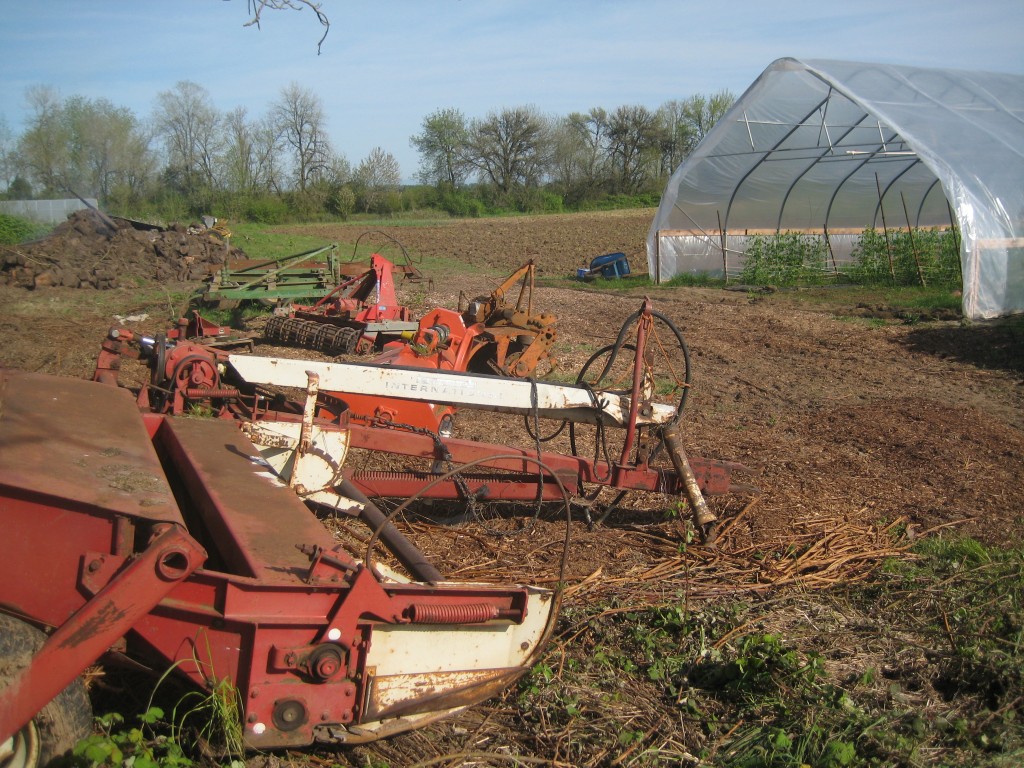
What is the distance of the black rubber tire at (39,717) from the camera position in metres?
2.52

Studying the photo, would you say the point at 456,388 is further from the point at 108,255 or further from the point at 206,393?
the point at 108,255

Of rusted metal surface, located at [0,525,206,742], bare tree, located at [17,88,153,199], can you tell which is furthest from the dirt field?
bare tree, located at [17,88,153,199]

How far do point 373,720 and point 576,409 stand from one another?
2.33m

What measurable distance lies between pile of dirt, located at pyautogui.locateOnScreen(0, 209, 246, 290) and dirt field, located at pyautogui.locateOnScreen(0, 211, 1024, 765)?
1.97 meters

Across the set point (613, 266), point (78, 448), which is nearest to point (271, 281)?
point (613, 266)

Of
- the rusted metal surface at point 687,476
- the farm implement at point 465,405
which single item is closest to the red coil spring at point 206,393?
the farm implement at point 465,405

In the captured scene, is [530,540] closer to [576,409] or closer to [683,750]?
[576,409]

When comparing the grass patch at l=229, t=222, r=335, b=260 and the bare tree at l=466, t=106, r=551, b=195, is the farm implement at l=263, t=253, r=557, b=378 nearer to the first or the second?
the grass patch at l=229, t=222, r=335, b=260

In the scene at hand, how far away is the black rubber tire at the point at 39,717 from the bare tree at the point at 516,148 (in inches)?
2292

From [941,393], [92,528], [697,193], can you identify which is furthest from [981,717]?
[697,193]

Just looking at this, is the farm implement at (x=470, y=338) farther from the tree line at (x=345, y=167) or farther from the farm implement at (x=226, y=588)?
the tree line at (x=345, y=167)

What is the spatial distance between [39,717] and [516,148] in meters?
59.5

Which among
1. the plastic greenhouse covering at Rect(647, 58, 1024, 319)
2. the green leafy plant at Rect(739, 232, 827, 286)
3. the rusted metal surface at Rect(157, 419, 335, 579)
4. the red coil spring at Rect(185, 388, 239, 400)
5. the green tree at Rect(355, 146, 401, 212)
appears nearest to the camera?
the rusted metal surface at Rect(157, 419, 335, 579)

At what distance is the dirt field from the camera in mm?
4762
